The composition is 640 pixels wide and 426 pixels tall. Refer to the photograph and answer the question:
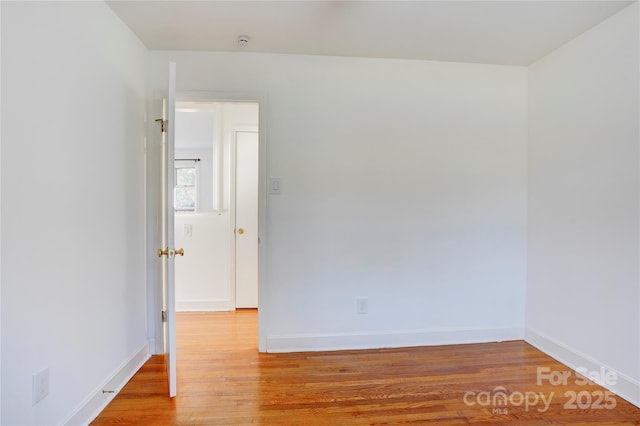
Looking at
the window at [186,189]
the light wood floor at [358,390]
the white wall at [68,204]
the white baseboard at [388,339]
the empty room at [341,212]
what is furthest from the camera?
the window at [186,189]

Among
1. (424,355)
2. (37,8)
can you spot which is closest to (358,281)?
(424,355)

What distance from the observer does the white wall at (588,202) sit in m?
1.90

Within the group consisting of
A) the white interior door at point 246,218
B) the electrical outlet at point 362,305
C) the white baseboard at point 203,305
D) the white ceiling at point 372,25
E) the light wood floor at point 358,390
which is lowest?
the light wood floor at point 358,390

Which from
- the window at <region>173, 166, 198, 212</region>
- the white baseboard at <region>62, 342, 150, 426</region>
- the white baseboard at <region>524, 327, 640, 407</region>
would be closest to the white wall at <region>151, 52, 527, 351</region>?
the white baseboard at <region>524, 327, 640, 407</region>

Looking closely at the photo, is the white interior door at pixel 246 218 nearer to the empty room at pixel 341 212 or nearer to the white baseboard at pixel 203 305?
the white baseboard at pixel 203 305

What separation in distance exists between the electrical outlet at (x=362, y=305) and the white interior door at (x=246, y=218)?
4.61 ft

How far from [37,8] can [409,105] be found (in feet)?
7.47

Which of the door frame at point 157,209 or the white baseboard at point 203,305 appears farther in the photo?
the white baseboard at point 203,305

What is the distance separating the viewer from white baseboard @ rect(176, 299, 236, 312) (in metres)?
3.45

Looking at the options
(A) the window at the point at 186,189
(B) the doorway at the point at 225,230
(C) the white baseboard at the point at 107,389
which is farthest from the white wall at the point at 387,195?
(A) the window at the point at 186,189

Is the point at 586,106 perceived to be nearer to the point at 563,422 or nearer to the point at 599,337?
the point at 599,337

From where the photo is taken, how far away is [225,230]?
351cm

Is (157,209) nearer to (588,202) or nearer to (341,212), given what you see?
(341,212)

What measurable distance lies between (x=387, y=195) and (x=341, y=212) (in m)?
0.40
